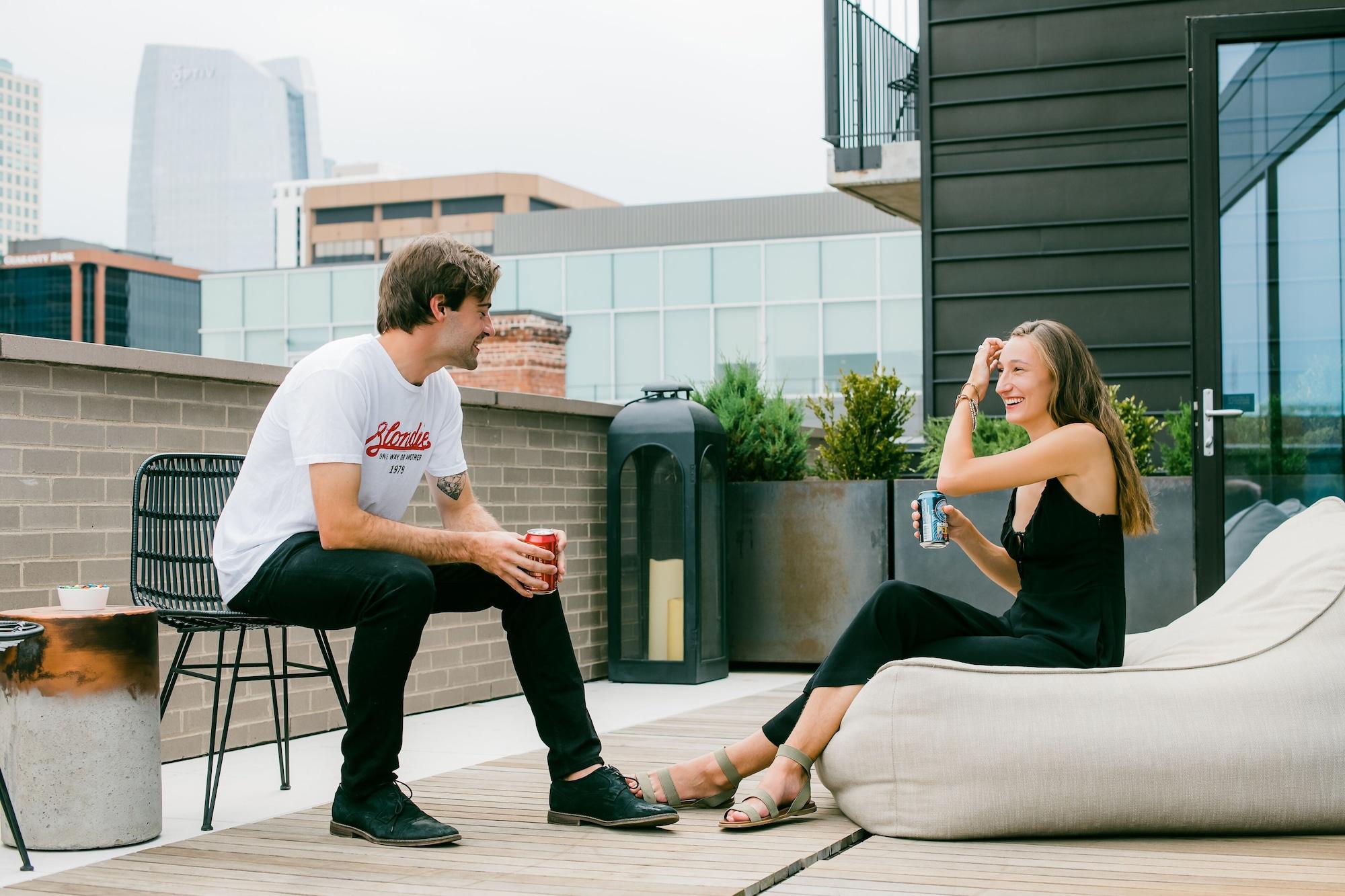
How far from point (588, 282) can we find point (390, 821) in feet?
80.4

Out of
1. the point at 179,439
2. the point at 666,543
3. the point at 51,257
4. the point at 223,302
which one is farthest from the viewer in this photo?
the point at 51,257

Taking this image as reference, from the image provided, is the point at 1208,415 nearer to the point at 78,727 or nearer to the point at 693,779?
the point at 693,779

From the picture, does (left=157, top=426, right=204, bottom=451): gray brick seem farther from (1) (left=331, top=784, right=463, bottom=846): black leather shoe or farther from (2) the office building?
(2) the office building

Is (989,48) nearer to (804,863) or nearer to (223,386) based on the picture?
(223,386)

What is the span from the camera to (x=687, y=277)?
2631cm

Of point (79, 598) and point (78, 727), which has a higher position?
point (79, 598)

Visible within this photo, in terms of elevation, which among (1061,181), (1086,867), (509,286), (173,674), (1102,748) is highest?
(509,286)

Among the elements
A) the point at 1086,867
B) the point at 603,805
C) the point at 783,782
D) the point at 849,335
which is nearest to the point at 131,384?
the point at 603,805

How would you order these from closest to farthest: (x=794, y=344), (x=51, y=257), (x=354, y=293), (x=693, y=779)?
(x=693, y=779) < (x=794, y=344) < (x=354, y=293) < (x=51, y=257)

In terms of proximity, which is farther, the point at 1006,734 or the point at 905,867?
the point at 1006,734

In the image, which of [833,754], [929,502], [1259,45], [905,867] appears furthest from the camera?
[1259,45]

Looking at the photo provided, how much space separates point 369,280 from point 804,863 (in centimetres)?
2500

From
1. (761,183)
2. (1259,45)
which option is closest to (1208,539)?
(1259,45)

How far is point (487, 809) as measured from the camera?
3.33 m
